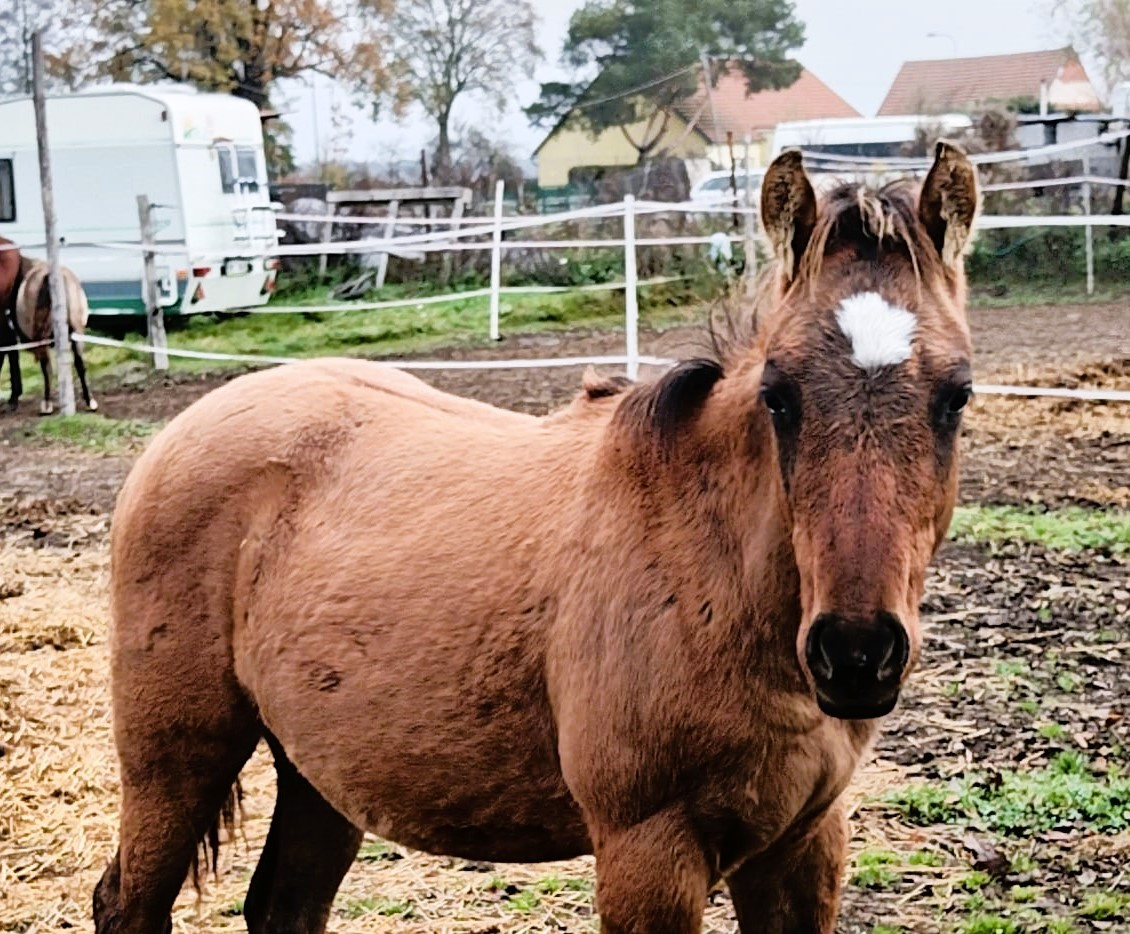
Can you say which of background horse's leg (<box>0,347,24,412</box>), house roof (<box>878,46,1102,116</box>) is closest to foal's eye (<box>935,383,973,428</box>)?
background horse's leg (<box>0,347,24,412</box>)

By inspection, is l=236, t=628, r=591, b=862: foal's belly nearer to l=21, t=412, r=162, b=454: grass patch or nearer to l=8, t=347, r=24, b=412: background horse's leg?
l=21, t=412, r=162, b=454: grass patch

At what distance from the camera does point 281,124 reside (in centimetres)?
2933

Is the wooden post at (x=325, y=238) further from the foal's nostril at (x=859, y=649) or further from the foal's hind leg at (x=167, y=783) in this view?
the foal's nostril at (x=859, y=649)

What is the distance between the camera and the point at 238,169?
18281 mm

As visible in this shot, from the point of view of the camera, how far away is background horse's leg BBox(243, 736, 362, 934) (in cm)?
323

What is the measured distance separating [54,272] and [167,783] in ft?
34.1

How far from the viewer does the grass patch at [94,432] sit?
10.8 m

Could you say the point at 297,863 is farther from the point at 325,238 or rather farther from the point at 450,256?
the point at 325,238

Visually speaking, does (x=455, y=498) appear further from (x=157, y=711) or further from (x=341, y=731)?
(x=157, y=711)

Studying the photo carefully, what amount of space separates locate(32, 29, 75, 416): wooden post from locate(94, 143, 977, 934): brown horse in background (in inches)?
379

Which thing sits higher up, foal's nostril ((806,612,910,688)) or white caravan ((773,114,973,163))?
white caravan ((773,114,973,163))

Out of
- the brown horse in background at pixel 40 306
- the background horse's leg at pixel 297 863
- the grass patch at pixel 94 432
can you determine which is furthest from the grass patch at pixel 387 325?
the background horse's leg at pixel 297 863

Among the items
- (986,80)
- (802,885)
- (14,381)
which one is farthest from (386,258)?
(986,80)

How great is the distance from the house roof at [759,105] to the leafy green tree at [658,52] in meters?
0.81
